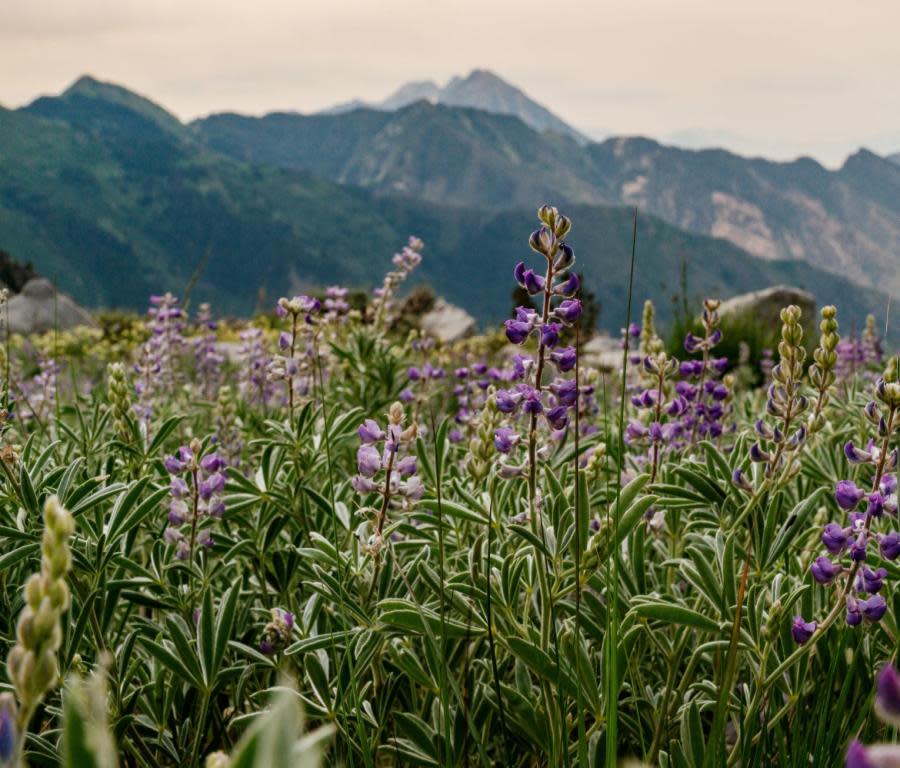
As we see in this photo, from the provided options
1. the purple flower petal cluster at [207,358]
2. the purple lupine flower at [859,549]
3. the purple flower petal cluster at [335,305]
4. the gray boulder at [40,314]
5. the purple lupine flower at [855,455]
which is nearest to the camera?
the purple lupine flower at [859,549]

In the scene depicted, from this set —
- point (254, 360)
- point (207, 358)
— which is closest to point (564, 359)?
point (254, 360)

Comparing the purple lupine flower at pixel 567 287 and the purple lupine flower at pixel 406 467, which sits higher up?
the purple lupine flower at pixel 567 287

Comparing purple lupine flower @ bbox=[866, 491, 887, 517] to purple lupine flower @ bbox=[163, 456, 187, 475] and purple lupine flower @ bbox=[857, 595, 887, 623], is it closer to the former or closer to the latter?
purple lupine flower @ bbox=[857, 595, 887, 623]

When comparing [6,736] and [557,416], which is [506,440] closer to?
[557,416]

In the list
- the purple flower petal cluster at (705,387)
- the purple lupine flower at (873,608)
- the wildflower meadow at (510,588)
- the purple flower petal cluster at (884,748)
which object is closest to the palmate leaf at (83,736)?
the purple flower petal cluster at (884,748)

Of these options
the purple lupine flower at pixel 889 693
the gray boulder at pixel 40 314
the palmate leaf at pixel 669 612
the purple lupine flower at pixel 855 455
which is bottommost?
the gray boulder at pixel 40 314

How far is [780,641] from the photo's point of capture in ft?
6.53

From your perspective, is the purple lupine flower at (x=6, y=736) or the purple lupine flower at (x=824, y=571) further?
the purple lupine flower at (x=824, y=571)

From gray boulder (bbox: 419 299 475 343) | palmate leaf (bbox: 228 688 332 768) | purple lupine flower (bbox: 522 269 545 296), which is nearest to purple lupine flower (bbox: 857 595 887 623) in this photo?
purple lupine flower (bbox: 522 269 545 296)

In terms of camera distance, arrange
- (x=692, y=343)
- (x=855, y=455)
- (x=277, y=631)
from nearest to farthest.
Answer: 1. (x=855, y=455)
2. (x=277, y=631)
3. (x=692, y=343)

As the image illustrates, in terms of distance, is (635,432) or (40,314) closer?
(635,432)

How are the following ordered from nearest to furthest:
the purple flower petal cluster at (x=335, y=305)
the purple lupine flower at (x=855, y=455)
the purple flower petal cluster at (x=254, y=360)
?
the purple lupine flower at (x=855, y=455) < the purple flower petal cluster at (x=254, y=360) < the purple flower petal cluster at (x=335, y=305)

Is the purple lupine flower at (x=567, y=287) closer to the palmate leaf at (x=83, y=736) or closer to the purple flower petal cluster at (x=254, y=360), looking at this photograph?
the palmate leaf at (x=83, y=736)

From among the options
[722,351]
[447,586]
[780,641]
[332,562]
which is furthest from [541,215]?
[722,351]
